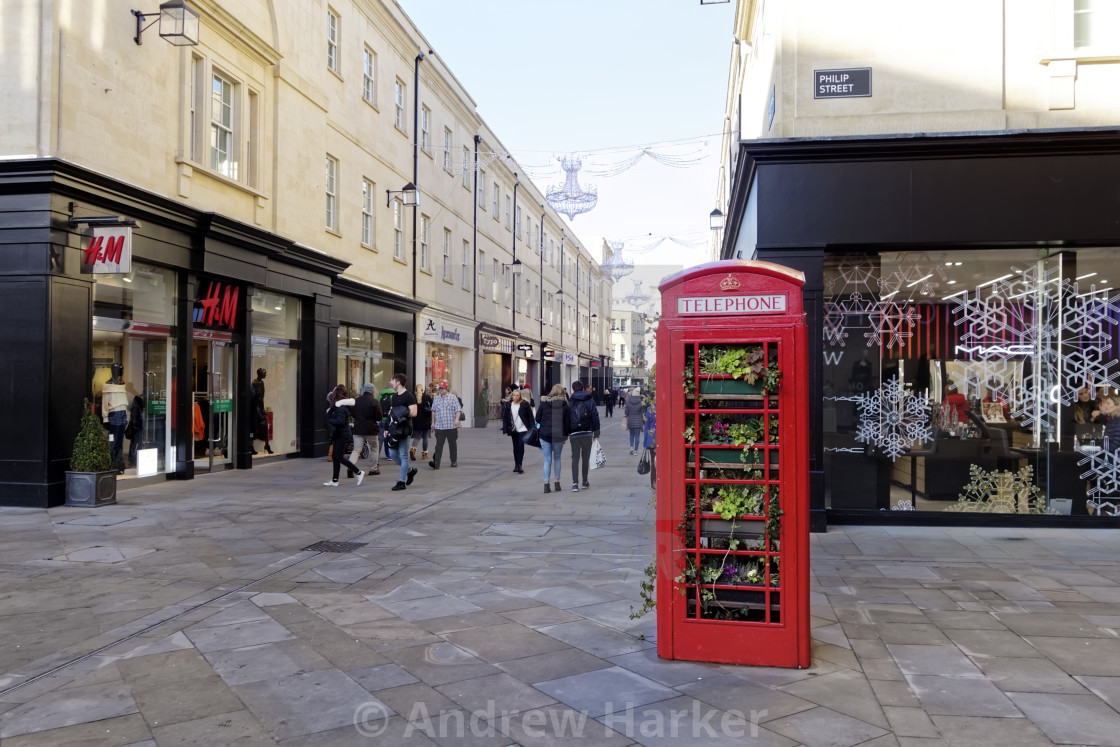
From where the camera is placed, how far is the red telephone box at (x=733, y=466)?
183 inches

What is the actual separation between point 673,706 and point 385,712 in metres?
1.43

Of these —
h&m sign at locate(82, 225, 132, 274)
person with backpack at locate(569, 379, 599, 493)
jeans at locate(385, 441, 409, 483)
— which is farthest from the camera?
person with backpack at locate(569, 379, 599, 493)

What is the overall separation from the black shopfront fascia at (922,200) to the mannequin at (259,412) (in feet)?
35.3

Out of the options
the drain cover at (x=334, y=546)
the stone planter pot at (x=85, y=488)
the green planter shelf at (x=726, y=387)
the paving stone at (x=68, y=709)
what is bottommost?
the paving stone at (x=68, y=709)

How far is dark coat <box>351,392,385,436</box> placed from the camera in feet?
44.7

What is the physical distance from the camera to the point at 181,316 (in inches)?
534

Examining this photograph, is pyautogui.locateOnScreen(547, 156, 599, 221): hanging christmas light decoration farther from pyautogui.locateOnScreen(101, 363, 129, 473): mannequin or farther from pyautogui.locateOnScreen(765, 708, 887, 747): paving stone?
pyautogui.locateOnScreen(765, 708, 887, 747): paving stone

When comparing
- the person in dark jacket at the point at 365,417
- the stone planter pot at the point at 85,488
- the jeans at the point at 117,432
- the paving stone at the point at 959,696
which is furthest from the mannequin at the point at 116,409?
the paving stone at the point at 959,696

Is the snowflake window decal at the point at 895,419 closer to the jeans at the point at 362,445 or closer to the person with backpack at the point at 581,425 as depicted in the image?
the person with backpack at the point at 581,425

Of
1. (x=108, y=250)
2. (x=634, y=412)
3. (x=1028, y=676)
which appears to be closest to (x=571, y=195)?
(x=634, y=412)

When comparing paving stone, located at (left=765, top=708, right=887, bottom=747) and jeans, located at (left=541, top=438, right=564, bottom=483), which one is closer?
paving stone, located at (left=765, top=708, right=887, bottom=747)

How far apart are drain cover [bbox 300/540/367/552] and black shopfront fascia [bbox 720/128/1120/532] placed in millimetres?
4947

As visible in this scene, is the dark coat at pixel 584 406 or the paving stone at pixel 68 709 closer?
the paving stone at pixel 68 709

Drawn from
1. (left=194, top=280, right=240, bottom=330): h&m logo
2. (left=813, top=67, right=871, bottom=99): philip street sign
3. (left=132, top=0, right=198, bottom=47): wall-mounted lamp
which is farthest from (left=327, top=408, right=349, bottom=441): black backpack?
(left=813, top=67, right=871, bottom=99): philip street sign
